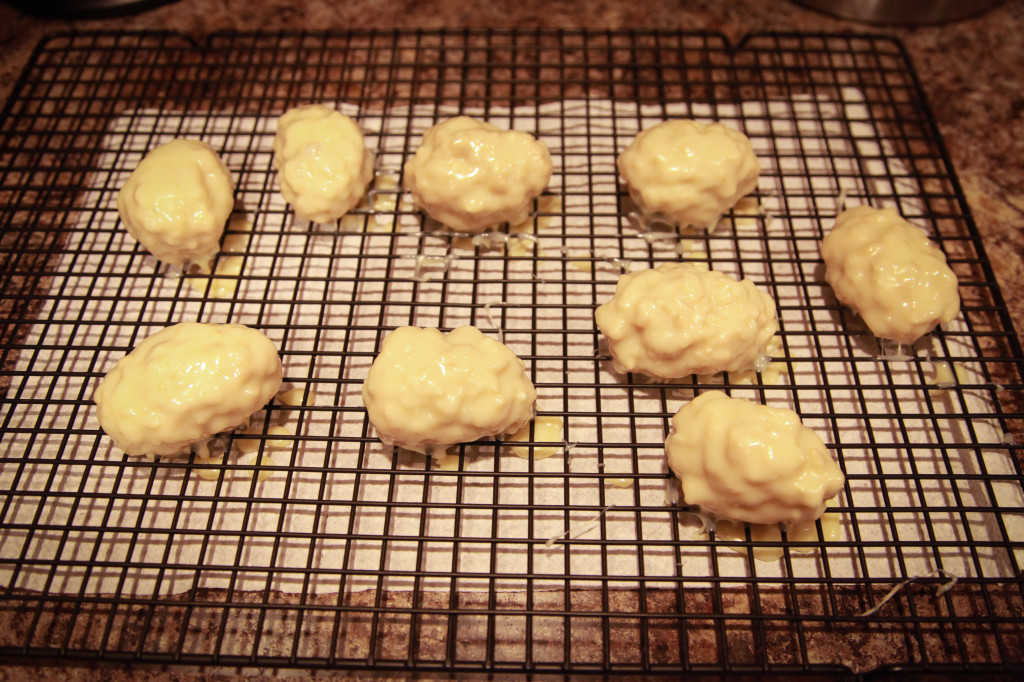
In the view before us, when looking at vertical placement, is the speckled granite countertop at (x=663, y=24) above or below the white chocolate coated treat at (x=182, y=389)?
above

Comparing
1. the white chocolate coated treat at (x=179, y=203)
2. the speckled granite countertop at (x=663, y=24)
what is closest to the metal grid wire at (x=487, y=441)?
the white chocolate coated treat at (x=179, y=203)

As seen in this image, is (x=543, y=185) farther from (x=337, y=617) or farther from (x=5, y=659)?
(x=5, y=659)

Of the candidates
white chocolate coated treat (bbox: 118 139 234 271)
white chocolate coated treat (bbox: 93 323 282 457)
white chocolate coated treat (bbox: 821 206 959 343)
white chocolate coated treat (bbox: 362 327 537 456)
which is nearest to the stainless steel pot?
white chocolate coated treat (bbox: 821 206 959 343)

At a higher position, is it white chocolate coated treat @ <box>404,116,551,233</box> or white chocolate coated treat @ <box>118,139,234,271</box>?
white chocolate coated treat @ <box>404,116,551,233</box>

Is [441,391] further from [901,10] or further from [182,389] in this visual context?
[901,10]

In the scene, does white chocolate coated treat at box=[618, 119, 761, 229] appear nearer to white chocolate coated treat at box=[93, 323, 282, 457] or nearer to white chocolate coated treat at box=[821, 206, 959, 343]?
white chocolate coated treat at box=[821, 206, 959, 343]

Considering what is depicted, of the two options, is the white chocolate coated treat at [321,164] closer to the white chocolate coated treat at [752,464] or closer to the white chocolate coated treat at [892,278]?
the white chocolate coated treat at [752,464]

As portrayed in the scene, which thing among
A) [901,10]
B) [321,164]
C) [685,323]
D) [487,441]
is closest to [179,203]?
[321,164]
